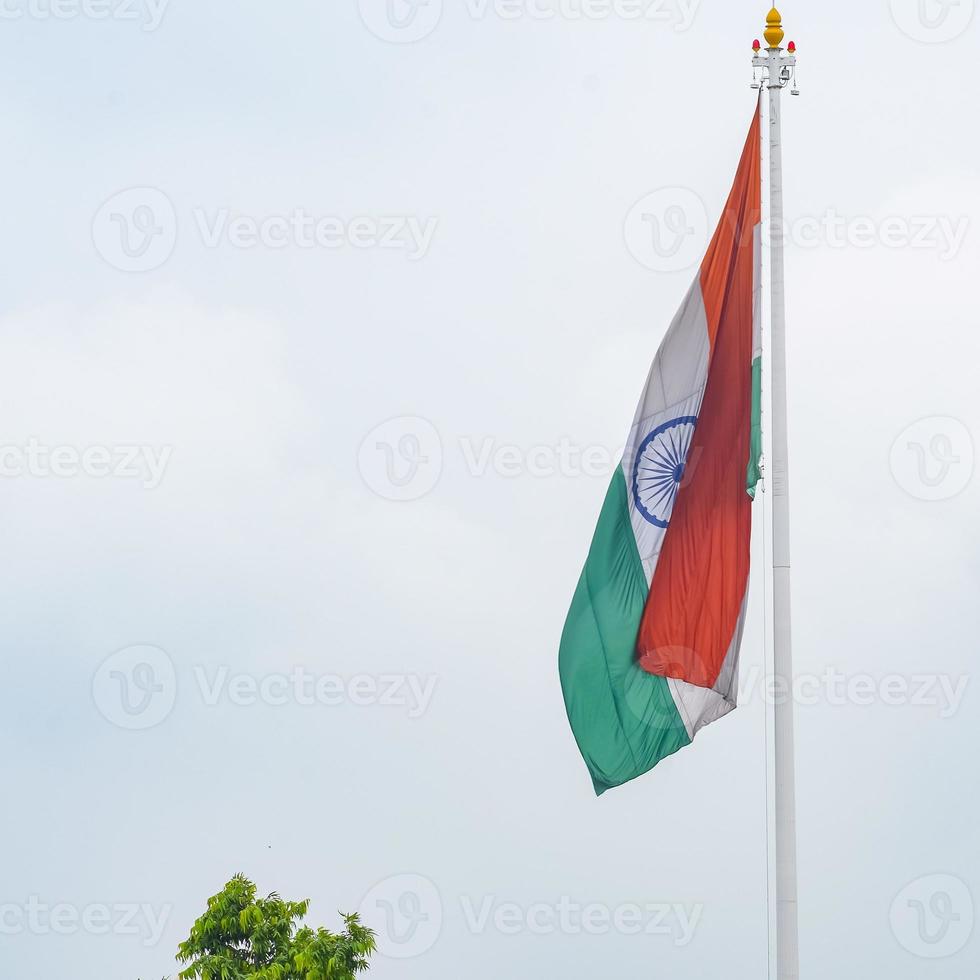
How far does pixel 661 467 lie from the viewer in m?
13.1

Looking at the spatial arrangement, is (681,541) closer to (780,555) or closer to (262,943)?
(780,555)

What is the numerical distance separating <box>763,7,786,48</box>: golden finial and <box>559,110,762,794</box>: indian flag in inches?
25.6

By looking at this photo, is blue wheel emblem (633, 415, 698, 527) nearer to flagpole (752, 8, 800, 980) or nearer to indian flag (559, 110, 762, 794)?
indian flag (559, 110, 762, 794)

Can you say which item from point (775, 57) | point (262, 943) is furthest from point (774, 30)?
point (262, 943)

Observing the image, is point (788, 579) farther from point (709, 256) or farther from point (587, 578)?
point (709, 256)

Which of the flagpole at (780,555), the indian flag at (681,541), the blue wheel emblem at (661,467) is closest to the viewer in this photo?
the flagpole at (780,555)

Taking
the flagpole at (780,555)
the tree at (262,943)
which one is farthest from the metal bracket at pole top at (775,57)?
the tree at (262,943)

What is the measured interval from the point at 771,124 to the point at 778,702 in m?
4.96

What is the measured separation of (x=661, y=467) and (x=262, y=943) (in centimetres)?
1301

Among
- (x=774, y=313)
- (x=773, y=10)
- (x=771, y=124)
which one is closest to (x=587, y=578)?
(x=774, y=313)

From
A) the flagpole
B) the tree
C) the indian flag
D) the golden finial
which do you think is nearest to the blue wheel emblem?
the indian flag

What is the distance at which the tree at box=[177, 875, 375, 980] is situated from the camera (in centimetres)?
2208

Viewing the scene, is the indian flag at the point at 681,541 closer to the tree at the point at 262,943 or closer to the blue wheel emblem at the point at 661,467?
the blue wheel emblem at the point at 661,467

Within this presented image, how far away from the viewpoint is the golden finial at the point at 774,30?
12.6m
